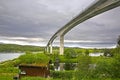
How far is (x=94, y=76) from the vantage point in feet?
115

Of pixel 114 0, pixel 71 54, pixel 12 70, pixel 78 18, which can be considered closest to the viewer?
pixel 114 0

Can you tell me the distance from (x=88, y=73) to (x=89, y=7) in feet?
56.0

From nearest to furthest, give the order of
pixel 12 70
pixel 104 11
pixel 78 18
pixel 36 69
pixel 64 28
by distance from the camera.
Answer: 1. pixel 36 69
2. pixel 12 70
3. pixel 104 11
4. pixel 78 18
5. pixel 64 28

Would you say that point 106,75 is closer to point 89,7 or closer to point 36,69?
point 36,69

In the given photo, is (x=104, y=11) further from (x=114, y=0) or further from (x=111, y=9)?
(x=114, y=0)

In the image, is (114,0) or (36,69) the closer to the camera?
(36,69)

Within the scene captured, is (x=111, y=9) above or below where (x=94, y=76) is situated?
above

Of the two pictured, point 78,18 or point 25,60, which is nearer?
point 78,18

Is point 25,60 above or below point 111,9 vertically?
below

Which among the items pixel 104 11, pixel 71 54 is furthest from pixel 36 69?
pixel 71 54

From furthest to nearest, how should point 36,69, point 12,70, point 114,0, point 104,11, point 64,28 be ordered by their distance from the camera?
point 64,28, point 104,11, point 12,70, point 114,0, point 36,69

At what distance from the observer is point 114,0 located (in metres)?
39.5

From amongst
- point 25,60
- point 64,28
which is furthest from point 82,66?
point 64,28

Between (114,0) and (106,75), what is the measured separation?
10.8 meters
